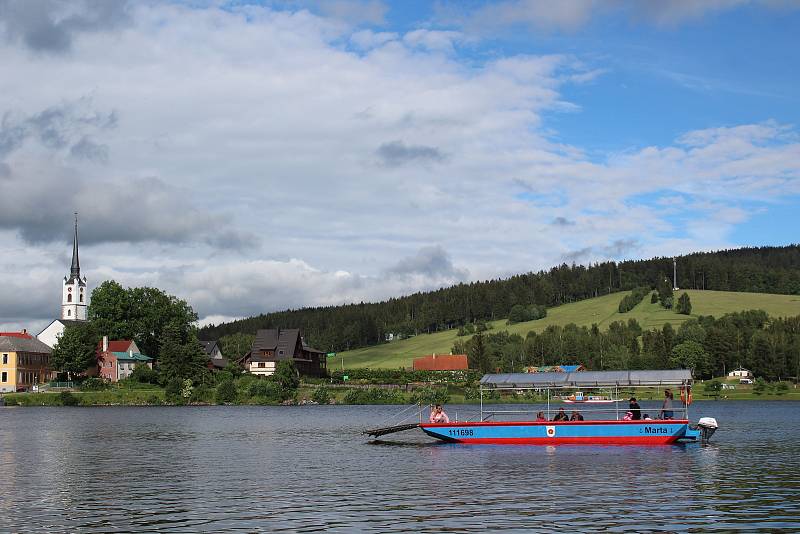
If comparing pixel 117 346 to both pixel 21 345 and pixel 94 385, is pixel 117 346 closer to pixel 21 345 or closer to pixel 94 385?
pixel 21 345

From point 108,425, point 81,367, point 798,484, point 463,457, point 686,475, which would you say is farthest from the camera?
point 81,367

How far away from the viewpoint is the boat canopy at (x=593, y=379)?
6105 cm

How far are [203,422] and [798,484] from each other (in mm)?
69101

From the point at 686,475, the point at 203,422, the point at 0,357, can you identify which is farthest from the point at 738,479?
the point at 0,357

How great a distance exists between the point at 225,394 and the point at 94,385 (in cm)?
2542

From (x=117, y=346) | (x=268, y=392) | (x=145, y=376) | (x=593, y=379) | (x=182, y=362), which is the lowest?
(x=268, y=392)

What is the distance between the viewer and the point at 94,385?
515ft

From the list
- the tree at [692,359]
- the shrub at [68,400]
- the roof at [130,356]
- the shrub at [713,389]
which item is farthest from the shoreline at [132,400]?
the tree at [692,359]

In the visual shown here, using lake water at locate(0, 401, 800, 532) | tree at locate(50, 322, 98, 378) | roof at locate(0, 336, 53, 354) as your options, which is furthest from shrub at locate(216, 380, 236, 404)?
lake water at locate(0, 401, 800, 532)

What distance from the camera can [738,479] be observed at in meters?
43.1

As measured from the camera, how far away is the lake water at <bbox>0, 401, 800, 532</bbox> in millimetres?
31922

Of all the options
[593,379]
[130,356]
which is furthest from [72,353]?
[593,379]

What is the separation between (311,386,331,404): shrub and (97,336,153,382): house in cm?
3869

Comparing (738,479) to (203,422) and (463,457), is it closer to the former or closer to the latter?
(463,457)
